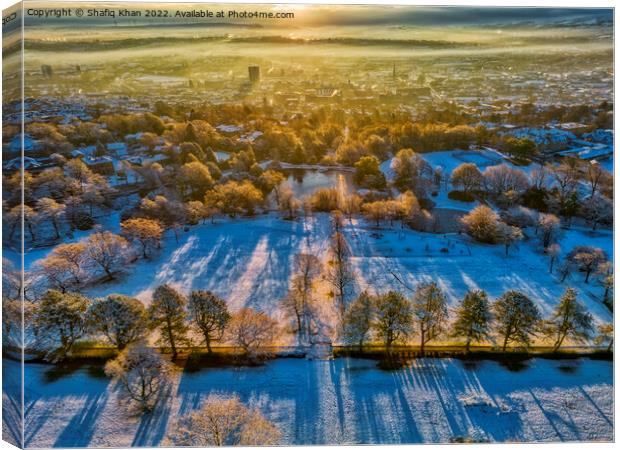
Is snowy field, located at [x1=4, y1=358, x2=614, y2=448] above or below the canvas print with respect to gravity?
below

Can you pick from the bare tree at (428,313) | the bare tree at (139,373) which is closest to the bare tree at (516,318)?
the bare tree at (428,313)

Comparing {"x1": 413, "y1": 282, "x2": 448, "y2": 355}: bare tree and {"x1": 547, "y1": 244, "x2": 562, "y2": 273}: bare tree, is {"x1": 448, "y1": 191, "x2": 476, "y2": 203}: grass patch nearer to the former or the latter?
{"x1": 547, "y1": 244, "x2": 562, "y2": 273}: bare tree

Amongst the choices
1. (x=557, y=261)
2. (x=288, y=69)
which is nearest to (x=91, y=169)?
(x=288, y=69)

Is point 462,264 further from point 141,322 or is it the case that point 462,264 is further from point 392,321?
point 141,322

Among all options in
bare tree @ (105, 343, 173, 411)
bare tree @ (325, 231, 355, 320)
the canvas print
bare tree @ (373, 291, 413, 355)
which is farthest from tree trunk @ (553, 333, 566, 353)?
bare tree @ (105, 343, 173, 411)

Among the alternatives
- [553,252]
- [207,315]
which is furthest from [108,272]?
[553,252]

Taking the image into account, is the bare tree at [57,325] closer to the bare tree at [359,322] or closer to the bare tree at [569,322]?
the bare tree at [359,322]
